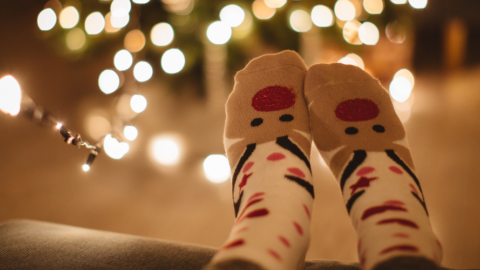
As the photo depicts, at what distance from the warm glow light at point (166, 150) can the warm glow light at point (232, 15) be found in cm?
50

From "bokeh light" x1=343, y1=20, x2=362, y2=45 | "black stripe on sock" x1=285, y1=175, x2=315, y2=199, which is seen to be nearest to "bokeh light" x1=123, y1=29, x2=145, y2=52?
"bokeh light" x1=343, y1=20, x2=362, y2=45

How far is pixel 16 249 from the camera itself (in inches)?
18.4

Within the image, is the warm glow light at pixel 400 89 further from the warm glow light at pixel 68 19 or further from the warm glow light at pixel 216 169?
the warm glow light at pixel 68 19

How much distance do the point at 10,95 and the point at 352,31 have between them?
1070 millimetres

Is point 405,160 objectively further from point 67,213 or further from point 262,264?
point 67,213

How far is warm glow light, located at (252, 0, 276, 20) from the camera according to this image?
1.05 m

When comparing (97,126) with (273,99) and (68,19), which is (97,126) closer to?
(68,19)

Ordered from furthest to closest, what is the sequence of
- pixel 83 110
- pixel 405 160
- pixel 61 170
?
1. pixel 83 110
2. pixel 61 170
3. pixel 405 160

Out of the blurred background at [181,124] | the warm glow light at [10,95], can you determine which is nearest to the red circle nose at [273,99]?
the blurred background at [181,124]

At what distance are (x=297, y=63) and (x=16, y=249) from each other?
686 millimetres

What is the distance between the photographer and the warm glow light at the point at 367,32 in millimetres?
1173

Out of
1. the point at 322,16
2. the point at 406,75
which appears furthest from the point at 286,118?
the point at 406,75

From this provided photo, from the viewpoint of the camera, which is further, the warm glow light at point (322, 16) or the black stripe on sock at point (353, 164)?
the warm glow light at point (322, 16)

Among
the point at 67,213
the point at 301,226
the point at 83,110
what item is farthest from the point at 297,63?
the point at 83,110
